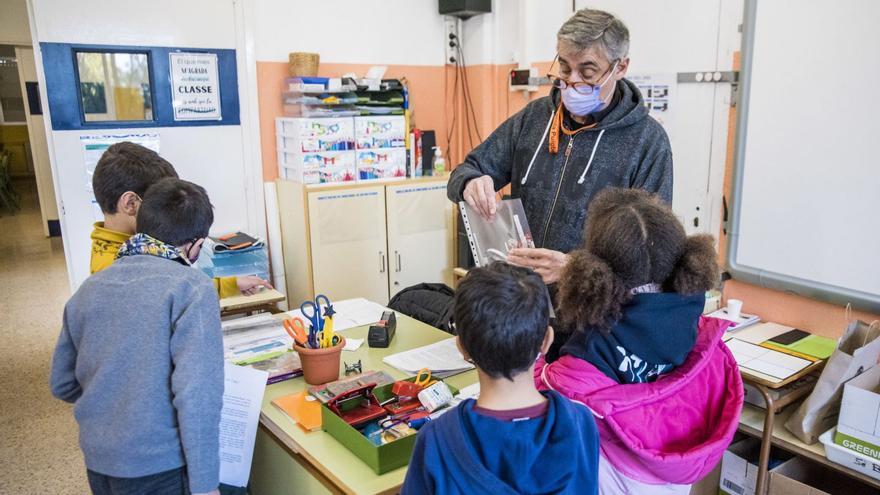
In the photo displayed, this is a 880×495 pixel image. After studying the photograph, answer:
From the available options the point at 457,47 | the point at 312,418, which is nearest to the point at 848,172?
the point at 312,418

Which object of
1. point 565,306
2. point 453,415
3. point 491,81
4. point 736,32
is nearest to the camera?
point 453,415

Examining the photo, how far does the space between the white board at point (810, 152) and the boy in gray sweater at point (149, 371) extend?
7.00 feet

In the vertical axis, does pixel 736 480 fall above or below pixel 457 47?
below

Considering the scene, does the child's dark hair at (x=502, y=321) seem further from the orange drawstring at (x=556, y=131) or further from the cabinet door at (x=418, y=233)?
the cabinet door at (x=418, y=233)

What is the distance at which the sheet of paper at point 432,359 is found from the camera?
185cm

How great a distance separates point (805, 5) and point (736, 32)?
31cm

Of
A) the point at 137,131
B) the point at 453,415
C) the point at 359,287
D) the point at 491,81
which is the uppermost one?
the point at 491,81

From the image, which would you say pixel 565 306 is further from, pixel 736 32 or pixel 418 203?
pixel 418 203

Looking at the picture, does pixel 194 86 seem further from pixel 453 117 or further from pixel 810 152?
pixel 810 152

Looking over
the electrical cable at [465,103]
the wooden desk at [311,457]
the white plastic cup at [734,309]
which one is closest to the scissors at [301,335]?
the wooden desk at [311,457]

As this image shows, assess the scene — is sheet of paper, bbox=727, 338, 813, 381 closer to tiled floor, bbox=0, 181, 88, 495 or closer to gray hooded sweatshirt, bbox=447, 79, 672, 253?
gray hooded sweatshirt, bbox=447, 79, 672, 253

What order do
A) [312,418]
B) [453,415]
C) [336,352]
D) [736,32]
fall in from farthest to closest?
[736,32] → [336,352] → [312,418] → [453,415]

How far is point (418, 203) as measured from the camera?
12.8 ft

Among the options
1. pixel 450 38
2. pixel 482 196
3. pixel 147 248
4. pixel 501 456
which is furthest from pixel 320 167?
pixel 501 456
